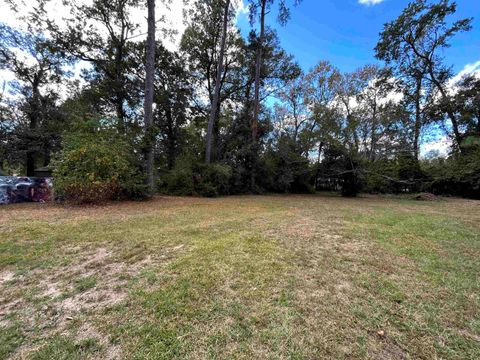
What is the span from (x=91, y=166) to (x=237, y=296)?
24.2ft

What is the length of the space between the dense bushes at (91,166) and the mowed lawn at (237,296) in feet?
11.8

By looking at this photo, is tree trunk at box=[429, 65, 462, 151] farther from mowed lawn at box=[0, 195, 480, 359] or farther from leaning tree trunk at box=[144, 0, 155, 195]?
leaning tree trunk at box=[144, 0, 155, 195]

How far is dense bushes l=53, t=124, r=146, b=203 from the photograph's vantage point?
23.6 ft

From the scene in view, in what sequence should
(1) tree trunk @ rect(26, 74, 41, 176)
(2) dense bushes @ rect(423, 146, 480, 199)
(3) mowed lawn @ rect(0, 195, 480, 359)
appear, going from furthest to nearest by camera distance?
1. (2) dense bushes @ rect(423, 146, 480, 199)
2. (1) tree trunk @ rect(26, 74, 41, 176)
3. (3) mowed lawn @ rect(0, 195, 480, 359)

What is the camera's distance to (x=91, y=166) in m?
7.41

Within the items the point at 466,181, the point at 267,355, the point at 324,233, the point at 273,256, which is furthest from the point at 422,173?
the point at 267,355

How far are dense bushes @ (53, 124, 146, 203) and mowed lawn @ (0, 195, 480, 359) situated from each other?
3.61 meters

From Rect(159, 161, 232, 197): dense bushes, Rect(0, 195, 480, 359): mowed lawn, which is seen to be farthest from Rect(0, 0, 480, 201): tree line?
Rect(0, 195, 480, 359): mowed lawn

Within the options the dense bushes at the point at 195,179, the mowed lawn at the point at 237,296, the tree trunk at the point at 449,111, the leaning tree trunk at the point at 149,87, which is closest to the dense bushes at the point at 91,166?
the leaning tree trunk at the point at 149,87

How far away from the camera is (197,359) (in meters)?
1.40

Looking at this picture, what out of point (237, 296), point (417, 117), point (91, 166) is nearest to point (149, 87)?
point (91, 166)

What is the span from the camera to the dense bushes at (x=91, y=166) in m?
7.20

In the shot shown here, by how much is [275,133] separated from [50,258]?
17311 millimetres

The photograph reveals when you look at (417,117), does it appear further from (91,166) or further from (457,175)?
(91,166)
